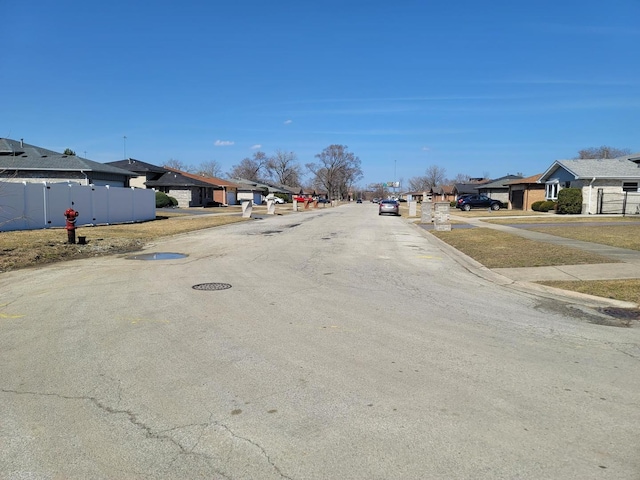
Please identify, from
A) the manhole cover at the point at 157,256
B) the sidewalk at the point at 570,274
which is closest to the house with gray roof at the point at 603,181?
the sidewalk at the point at 570,274

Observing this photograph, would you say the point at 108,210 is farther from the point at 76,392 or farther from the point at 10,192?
the point at 76,392

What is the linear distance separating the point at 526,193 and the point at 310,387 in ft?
166

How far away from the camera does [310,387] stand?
4359mm

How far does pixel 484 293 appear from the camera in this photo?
9000 mm

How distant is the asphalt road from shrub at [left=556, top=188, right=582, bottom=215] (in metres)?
29.2

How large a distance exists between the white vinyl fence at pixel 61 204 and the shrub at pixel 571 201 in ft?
93.6

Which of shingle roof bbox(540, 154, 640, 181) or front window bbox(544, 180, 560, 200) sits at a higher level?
shingle roof bbox(540, 154, 640, 181)

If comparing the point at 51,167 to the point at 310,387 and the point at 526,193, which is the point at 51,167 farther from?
the point at 526,193

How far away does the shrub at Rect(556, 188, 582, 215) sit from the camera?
3388 centimetres

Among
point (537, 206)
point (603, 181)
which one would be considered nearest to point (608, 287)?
point (603, 181)

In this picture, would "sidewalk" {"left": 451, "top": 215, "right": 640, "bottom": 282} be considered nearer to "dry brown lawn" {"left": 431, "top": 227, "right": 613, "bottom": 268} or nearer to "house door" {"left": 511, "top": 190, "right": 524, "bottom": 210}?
"dry brown lawn" {"left": 431, "top": 227, "right": 613, "bottom": 268}

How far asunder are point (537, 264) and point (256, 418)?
9752 mm

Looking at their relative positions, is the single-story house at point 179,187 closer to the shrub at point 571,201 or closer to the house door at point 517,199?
the house door at point 517,199

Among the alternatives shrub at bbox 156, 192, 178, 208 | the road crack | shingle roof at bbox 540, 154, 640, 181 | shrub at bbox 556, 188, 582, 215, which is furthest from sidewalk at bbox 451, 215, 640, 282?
shrub at bbox 156, 192, 178, 208
